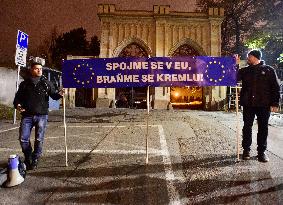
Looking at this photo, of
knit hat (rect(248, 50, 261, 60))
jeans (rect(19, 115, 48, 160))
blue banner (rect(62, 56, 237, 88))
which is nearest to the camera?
jeans (rect(19, 115, 48, 160))

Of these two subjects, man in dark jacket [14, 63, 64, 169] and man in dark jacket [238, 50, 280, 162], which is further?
man in dark jacket [238, 50, 280, 162]

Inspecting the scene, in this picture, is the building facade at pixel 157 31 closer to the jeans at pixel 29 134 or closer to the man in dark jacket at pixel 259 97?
the man in dark jacket at pixel 259 97

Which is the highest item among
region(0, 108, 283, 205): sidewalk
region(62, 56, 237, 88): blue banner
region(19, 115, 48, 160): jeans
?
region(62, 56, 237, 88): blue banner

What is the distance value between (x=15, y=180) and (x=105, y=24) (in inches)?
1005

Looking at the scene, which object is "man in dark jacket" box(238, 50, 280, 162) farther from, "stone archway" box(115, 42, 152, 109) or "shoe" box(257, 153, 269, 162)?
"stone archway" box(115, 42, 152, 109)

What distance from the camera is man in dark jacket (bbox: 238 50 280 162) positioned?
6516mm

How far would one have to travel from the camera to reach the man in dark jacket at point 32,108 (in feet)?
19.4

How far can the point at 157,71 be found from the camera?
6.77 m

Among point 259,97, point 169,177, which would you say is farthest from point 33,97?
point 259,97

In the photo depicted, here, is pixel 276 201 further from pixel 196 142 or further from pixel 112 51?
pixel 112 51

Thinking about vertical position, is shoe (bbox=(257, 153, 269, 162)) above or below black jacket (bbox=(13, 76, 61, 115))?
below

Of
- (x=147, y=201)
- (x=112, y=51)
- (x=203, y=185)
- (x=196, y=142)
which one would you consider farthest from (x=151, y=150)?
(x=112, y=51)

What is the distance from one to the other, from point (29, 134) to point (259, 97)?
4.43 m

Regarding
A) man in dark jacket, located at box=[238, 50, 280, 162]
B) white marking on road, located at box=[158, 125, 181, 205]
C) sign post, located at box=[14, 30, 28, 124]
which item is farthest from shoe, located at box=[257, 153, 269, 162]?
sign post, located at box=[14, 30, 28, 124]
